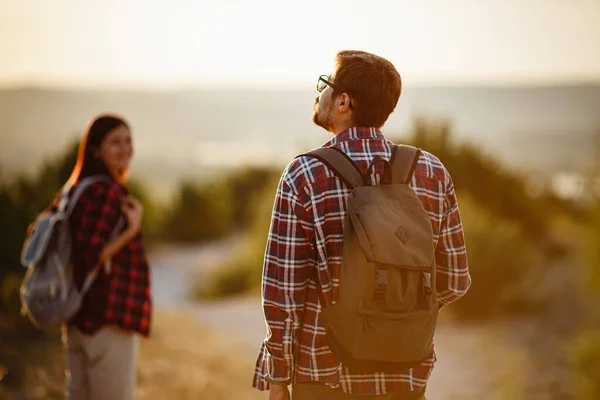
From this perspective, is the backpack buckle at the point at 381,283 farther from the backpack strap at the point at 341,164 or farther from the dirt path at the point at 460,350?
the dirt path at the point at 460,350

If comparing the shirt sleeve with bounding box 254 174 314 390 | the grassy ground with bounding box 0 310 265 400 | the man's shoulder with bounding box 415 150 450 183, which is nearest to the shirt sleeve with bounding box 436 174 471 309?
the man's shoulder with bounding box 415 150 450 183

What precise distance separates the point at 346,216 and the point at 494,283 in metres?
6.37

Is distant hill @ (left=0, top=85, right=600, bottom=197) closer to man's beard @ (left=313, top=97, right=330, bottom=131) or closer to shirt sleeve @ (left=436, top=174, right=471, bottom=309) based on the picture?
man's beard @ (left=313, top=97, right=330, bottom=131)

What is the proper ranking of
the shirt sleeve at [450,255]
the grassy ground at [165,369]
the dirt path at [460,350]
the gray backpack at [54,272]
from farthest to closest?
1. the dirt path at [460,350]
2. the grassy ground at [165,369]
3. the gray backpack at [54,272]
4. the shirt sleeve at [450,255]

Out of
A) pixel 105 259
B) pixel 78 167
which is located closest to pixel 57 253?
pixel 105 259

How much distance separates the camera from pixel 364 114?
1749 mm

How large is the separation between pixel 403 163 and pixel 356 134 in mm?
130

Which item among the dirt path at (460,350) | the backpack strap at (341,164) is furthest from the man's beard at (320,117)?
the dirt path at (460,350)

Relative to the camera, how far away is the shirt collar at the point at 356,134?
5.73 ft

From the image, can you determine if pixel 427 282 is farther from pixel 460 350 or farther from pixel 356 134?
pixel 460 350

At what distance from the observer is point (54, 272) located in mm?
2533

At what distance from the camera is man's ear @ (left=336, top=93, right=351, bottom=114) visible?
5.72 ft

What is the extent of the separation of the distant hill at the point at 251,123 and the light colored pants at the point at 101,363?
4.04 meters

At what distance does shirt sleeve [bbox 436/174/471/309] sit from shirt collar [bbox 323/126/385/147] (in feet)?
0.73
